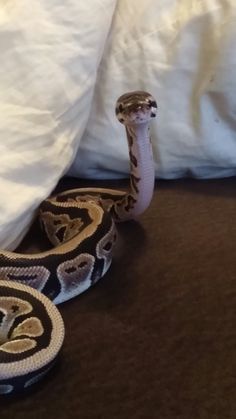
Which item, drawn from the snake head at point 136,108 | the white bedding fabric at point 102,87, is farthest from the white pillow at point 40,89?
the snake head at point 136,108

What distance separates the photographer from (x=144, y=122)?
1.26 metres

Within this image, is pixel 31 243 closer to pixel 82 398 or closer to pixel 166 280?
pixel 166 280

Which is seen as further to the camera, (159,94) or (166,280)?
(159,94)

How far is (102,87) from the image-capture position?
1.43 metres

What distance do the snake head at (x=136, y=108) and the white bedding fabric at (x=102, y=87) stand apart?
11cm

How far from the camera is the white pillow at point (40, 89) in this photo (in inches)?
47.3

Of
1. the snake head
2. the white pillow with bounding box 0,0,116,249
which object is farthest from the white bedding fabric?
the snake head

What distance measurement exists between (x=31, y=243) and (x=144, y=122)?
1.11ft

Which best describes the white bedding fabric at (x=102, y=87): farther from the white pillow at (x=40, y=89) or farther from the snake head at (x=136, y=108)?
the snake head at (x=136, y=108)

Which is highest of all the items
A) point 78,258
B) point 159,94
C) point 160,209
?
point 159,94

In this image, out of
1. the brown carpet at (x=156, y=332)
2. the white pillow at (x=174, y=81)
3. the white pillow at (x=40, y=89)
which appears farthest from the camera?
the white pillow at (x=174, y=81)

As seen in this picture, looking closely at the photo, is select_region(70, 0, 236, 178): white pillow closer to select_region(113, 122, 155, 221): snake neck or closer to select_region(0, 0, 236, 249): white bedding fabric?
select_region(0, 0, 236, 249): white bedding fabric

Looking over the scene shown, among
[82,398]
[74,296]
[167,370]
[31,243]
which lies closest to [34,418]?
[82,398]

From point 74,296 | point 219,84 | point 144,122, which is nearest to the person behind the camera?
point 74,296
